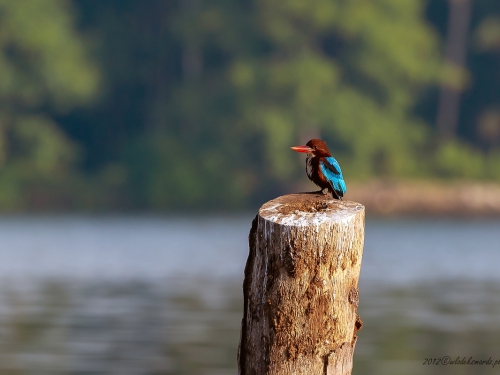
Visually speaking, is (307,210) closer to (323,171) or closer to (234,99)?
(323,171)

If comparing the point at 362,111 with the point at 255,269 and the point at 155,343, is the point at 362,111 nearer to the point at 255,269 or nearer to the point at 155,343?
the point at 155,343

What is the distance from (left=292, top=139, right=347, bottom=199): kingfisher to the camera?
7984 millimetres

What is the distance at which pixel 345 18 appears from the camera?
56.2 metres

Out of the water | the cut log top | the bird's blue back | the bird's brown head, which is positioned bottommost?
the water

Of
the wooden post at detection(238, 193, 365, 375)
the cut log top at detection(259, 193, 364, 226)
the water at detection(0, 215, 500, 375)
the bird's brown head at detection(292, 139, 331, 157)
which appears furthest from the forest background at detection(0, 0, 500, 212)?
the wooden post at detection(238, 193, 365, 375)

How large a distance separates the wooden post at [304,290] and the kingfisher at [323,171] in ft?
2.43

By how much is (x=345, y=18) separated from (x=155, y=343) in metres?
42.8

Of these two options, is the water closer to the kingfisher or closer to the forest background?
the kingfisher

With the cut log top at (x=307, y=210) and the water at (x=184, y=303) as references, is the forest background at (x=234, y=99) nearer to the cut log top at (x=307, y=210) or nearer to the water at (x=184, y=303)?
the water at (x=184, y=303)

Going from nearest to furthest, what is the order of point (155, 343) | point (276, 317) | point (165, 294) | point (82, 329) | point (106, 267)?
point (276, 317)
point (155, 343)
point (82, 329)
point (165, 294)
point (106, 267)

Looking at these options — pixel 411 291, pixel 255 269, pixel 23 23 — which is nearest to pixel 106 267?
pixel 411 291

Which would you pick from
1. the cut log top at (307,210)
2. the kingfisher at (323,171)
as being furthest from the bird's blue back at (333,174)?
the cut log top at (307,210)

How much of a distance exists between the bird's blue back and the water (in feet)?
16.8

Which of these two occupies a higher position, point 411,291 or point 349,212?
point 349,212
